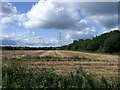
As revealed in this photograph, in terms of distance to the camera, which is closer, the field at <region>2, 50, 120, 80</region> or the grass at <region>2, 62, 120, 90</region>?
the grass at <region>2, 62, 120, 90</region>

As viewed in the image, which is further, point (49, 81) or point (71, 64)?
point (71, 64)

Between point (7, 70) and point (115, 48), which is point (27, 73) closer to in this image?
point (7, 70)

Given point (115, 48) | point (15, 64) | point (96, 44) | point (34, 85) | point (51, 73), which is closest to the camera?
point (34, 85)

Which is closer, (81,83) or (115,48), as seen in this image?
(81,83)

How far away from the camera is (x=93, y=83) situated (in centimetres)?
959

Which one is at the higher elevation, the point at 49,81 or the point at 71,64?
the point at 49,81

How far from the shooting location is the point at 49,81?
9.90 meters

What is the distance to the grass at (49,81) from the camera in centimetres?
939

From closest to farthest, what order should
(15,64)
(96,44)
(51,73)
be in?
(51,73), (15,64), (96,44)

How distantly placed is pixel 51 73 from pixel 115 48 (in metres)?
81.8

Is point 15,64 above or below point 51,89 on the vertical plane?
above

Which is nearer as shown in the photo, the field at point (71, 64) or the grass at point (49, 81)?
the grass at point (49, 81)

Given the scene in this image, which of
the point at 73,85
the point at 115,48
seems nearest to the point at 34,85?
the point at 73,85

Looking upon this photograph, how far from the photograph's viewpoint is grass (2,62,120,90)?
9391 mm
